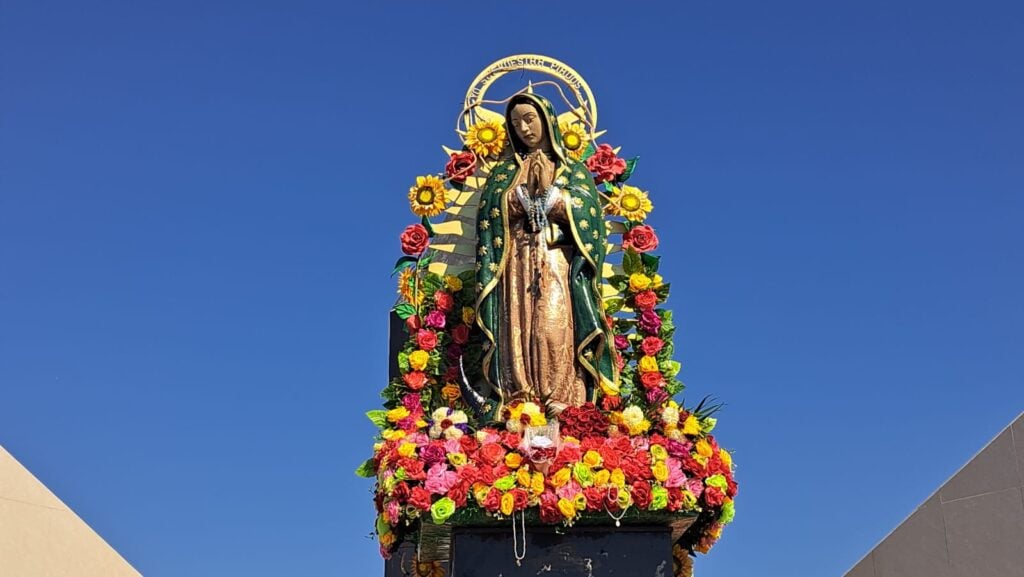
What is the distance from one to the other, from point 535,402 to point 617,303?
5.75 ft

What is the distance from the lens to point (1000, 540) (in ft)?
40.9

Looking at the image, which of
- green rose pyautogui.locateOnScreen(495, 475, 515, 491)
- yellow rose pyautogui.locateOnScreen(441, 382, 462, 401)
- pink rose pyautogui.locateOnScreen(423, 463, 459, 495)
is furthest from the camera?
yellow rose pyautogui.locateOnScreen(441, 382, 462, 401)

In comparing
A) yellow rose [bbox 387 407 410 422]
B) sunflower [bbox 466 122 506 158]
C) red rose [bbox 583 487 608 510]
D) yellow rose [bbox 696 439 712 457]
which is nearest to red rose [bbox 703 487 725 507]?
yellow rose [bbox 696 439 712 457]

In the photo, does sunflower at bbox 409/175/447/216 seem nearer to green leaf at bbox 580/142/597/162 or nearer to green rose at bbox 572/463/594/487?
green leaf at bbox 580/142/597/162

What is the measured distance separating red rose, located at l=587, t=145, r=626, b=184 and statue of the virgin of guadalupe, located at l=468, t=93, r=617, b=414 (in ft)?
2.28

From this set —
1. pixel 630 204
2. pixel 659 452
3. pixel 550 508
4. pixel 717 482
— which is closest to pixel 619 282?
pixel 630 204

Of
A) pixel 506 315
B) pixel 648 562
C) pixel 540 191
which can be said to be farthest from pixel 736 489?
pixel 540 191

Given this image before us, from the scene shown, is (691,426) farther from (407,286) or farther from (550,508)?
(407,286)

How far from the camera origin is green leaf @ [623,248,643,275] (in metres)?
12.1

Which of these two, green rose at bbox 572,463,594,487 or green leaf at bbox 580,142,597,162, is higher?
green leaf at bbox 580,142,597,162

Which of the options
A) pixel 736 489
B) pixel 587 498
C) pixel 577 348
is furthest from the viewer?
pixel 577 348

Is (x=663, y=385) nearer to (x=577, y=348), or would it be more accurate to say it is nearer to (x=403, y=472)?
(x=577, y=348)

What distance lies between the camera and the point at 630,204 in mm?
12461

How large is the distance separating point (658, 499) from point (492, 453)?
1373mm
